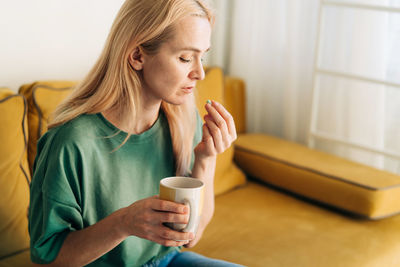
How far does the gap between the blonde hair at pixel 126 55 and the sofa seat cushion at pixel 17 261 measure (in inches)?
20.2

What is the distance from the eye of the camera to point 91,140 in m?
1.08

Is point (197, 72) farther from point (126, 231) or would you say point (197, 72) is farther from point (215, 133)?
point (126, 231)

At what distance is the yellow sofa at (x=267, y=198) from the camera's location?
143 cm

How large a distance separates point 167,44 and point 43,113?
24.8 inches

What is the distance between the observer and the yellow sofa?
1427 mm

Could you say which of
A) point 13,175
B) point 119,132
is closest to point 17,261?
point 13,175

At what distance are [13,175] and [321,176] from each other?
3.66ft

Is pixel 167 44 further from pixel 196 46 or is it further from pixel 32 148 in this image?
pixel 32 148

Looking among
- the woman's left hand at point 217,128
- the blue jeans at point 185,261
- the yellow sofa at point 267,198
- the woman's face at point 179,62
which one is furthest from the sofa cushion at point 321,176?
the woman's face at point 179,62

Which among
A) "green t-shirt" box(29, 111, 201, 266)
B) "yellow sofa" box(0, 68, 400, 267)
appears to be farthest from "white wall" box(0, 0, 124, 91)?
"green t-shirt" box(29, 111, 201, 266)

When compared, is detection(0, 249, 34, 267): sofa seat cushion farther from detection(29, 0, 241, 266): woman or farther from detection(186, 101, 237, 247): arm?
detection(186, 101, 237, 247): arm

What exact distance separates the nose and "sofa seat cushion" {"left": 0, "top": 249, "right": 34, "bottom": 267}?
2.35ft

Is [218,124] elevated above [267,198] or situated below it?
above

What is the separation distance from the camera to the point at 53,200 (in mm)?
992
